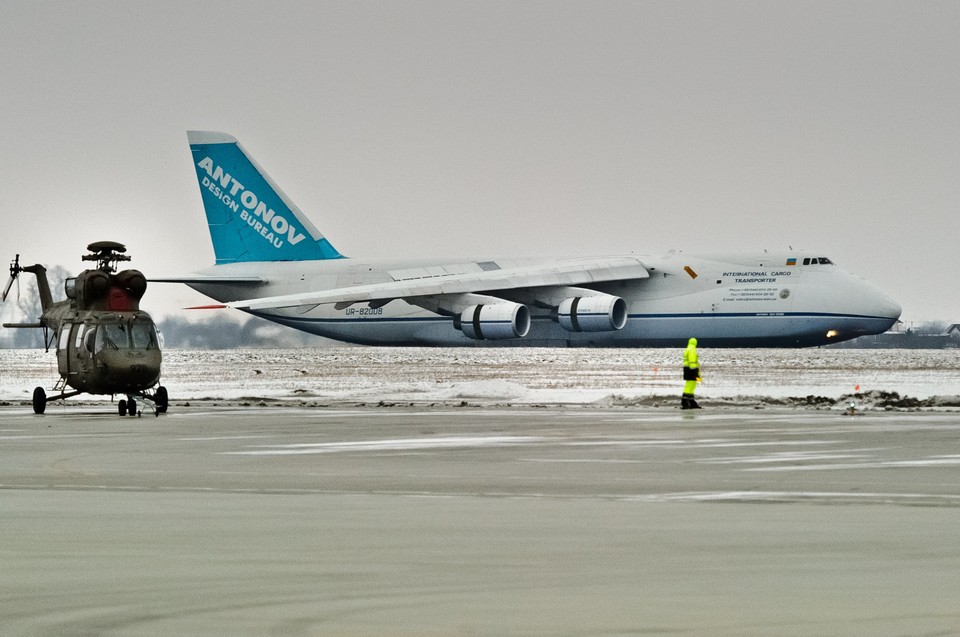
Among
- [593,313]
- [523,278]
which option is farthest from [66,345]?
[523,278]

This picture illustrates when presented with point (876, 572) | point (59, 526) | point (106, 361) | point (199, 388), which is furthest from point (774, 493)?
point (199, 388)

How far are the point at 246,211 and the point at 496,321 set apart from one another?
20.4 m

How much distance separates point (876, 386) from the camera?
34.6m

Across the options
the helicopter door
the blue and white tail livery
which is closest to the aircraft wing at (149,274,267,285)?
the blue and white tail livery

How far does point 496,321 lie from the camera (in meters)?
56.6

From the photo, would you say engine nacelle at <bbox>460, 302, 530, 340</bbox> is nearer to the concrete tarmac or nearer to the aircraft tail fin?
the aircraft tail fin

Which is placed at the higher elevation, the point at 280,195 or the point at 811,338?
the point at 280,195

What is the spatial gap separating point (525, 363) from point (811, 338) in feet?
34.4

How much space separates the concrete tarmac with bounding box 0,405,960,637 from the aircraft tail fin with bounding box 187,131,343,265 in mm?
53656

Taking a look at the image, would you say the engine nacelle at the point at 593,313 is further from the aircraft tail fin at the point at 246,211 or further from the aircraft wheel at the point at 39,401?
the aircraft wheel at the point at 39,401

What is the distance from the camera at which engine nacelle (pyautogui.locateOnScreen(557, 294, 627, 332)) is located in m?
57.5

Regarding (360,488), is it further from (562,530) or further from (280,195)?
(280,195)

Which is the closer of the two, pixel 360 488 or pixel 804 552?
pixel 804 552

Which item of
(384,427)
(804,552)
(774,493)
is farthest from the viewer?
(384,427)
